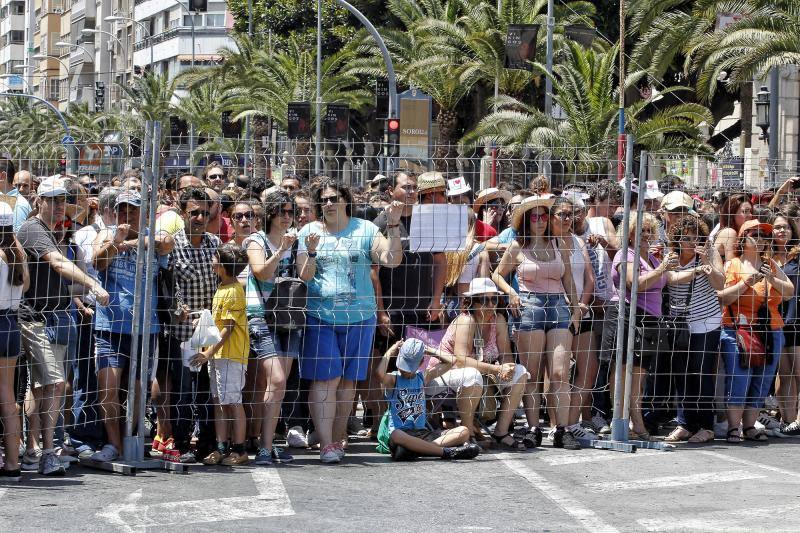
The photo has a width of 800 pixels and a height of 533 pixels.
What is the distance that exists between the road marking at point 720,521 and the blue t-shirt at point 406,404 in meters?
2.49

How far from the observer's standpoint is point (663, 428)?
468 inches

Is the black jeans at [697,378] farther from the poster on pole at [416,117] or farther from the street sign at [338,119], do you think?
the street sign at [338,119]

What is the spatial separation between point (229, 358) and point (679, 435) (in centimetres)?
374

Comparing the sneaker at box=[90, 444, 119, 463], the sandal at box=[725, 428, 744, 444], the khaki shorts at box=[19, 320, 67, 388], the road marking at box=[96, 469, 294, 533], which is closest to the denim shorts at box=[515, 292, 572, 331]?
the sandal at box=[725, 428, 744, 444]

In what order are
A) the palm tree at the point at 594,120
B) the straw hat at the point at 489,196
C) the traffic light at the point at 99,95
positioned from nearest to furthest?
1. the straw hat at the point at 489,196
2. the palm tree at the point at 594,120
3. the traffic light at the point at 99,95

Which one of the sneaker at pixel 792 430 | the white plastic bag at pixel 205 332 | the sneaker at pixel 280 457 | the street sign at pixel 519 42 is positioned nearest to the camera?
the white plastic bag at pixel 205 332

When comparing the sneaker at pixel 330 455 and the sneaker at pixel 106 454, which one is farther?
the sneaker at pixel 330 455

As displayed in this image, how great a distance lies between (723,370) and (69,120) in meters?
60.7

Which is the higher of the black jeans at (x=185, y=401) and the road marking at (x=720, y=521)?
the black jeans at (x=185, y=401)

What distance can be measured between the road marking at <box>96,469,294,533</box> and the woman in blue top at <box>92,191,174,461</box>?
1089mm

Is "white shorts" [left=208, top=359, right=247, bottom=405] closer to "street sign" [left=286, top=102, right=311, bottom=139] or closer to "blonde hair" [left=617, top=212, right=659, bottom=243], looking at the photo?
"blonde hair" [left=617, top=212, right=659, bottom=243]

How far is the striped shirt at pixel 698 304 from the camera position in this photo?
434 inches

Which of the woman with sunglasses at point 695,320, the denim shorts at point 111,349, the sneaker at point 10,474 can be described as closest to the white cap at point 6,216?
the denim shorts at point 111,349

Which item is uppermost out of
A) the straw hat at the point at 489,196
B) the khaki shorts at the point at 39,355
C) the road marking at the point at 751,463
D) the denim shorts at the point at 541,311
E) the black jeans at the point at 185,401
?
the straw hat at the point at 489,196
